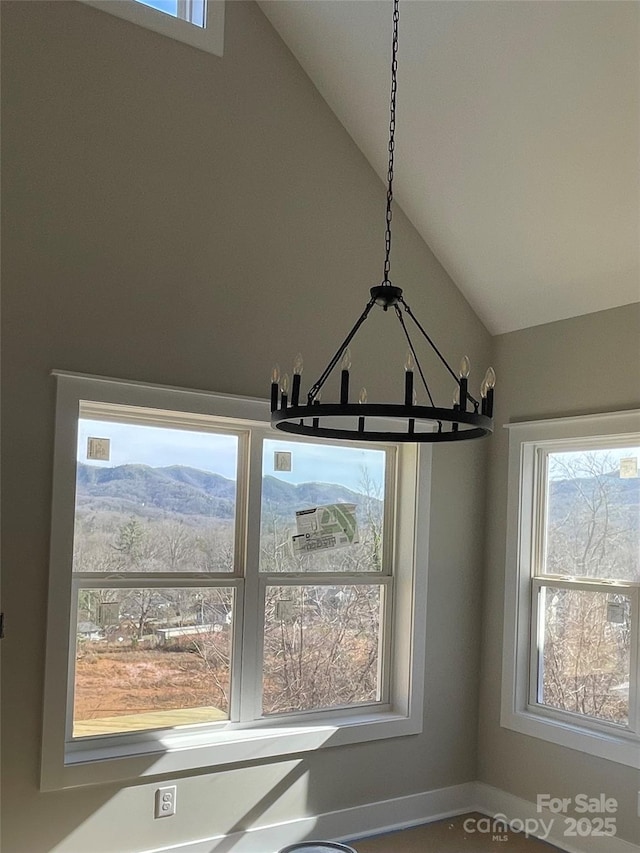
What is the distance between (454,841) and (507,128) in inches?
126

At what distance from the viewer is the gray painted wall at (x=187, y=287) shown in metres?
3.04

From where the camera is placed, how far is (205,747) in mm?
3371

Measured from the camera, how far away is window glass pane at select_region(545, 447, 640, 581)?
3666 mm

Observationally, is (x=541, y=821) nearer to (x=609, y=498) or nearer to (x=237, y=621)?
(x=609, y=498)

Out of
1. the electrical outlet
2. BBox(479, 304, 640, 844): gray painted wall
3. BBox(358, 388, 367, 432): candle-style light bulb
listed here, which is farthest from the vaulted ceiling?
the electrical outlet

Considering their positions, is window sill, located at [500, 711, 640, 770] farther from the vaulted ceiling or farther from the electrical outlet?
the vaulted ceiling

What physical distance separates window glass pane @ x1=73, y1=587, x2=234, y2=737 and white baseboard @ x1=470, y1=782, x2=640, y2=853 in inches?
58.9

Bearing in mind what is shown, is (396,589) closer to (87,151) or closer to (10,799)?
(10,799)

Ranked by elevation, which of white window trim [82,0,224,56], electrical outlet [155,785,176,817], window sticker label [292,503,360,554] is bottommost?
electrical outlet [155,785,176,817]

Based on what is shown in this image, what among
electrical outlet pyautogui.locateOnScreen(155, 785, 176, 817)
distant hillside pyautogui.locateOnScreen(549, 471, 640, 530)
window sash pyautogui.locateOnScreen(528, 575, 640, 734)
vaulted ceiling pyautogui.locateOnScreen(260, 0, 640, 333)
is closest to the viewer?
vaulted ceiling pyautogui.locateOnScreen(260, 0, 640, 333)

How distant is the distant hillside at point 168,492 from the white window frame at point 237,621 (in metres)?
0.23

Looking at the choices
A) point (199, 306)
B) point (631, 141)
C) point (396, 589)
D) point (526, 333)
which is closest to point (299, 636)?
point (396, 589)

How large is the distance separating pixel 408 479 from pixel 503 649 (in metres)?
1.00

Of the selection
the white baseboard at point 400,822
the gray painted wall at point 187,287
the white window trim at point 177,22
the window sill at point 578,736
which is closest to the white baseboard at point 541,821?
the white baseboard at point 400,822
